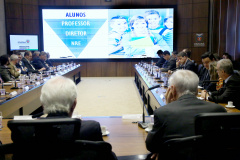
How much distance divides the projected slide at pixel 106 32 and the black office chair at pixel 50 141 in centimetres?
1032

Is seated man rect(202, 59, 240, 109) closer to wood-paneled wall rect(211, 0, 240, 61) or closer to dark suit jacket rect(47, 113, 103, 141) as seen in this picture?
dark suit jacket rect(47, 113, 103, 141)

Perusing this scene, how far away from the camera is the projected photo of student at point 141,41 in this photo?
11297mm

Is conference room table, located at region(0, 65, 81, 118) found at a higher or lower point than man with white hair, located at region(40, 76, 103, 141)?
lower

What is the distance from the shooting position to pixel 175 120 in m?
1.59

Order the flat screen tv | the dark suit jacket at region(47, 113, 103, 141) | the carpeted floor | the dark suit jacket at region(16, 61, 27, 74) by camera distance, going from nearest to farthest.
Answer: the dark suit jacket at region(47, 113, 103, 141) → the carpeted floor → the dark suit jacket at region(16, 61, 27, 74) → the flat screen tv

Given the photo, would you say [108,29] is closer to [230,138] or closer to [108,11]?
[108,11]

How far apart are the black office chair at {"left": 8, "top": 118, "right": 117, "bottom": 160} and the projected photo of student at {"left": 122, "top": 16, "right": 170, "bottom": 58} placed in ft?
33.9

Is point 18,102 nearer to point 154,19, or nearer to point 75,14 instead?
point 75,14

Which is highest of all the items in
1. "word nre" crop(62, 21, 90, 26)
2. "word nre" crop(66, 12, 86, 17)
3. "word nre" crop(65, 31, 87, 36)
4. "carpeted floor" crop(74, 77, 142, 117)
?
"word nre" crop(66, 12, 86, 17)

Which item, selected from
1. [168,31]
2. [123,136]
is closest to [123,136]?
[123,136]

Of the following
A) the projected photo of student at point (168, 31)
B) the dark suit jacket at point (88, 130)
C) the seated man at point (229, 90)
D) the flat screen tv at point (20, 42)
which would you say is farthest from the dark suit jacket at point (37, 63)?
the dark suit jacket at point (88, 130)

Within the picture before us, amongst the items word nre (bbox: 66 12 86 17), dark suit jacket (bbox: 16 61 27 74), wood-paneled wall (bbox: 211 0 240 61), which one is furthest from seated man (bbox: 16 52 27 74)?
wood-paneled wall (bbox: 211 0 240 61)

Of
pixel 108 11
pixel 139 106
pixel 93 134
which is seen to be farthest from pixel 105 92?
pixel 93 134

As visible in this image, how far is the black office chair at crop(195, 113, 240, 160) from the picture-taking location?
117 centimetres
